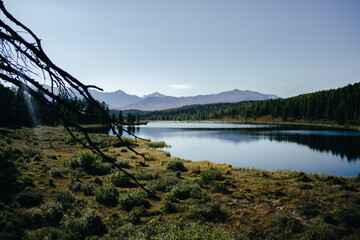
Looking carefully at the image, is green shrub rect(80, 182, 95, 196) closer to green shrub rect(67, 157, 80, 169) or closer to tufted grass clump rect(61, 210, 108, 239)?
tufted grass clump rect(61, 210, 108, 239)

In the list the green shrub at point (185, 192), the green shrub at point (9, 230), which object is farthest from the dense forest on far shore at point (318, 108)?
the green shrub at point (9, 230)

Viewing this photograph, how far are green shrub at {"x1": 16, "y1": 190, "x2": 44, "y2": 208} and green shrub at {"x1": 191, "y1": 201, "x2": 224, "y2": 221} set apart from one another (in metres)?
8.15

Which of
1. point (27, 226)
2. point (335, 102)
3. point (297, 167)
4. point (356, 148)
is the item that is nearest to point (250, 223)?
point (27, 226)

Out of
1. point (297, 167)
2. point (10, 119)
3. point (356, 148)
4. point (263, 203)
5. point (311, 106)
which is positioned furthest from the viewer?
point (311, 106)

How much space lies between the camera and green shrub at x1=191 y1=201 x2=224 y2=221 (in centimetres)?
953

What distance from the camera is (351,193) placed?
13242mm

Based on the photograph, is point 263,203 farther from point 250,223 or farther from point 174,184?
point 174,184

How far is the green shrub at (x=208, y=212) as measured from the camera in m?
9.53

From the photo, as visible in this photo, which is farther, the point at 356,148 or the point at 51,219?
the point at 356,148

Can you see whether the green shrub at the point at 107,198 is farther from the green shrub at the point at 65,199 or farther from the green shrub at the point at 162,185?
the green shrub at the point at 162,185

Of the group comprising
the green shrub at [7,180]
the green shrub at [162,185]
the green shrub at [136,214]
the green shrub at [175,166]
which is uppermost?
the green shrub at [7,180]

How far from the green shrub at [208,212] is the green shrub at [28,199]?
8155 millimetres

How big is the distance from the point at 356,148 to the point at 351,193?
33356mm

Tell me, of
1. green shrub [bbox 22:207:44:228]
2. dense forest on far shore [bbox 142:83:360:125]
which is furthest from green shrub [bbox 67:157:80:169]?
dense forest on far shore [bbox 142:83:360:125]
